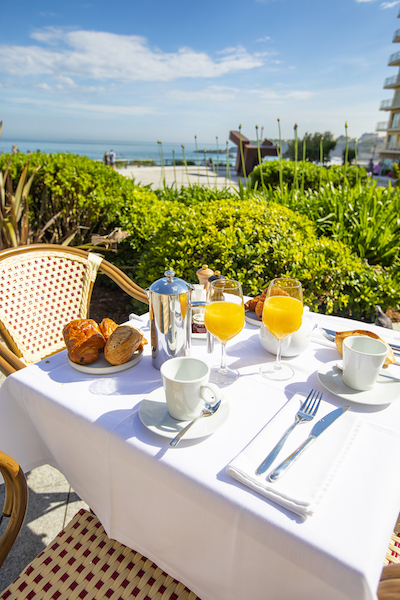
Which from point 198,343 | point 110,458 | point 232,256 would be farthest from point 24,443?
point 232,256

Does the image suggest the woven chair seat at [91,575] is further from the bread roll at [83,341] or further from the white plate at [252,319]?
the white plate at [252,319]

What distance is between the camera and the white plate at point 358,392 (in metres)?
1.08

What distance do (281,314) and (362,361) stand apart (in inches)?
11.1

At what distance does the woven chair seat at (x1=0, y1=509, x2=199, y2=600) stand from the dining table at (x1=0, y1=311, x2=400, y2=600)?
134 mm

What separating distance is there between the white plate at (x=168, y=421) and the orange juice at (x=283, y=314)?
0.33 meters

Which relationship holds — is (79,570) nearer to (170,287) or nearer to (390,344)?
(170,287)

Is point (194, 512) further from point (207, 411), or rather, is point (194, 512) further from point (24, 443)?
point (24, 443)

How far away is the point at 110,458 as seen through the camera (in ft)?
3.20

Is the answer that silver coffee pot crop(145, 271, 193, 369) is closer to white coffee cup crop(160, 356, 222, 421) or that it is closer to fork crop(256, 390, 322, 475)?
white coffee cup crop(160, 356, 222, 421)

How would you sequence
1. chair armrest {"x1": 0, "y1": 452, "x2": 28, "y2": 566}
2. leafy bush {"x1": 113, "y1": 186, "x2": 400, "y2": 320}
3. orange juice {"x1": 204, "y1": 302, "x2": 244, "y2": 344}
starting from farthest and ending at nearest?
leafy bush {"x1": 113, "y1": 186, "x2": 400, "y2": 320}, orange juice {"x1": 204, "y1": 302, "x2": 244, "y2": 344}, chair armrest {"x1": 0, "y1": 452, "x2": 28, "y2": 566}

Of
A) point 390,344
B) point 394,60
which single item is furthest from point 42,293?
point 394,60

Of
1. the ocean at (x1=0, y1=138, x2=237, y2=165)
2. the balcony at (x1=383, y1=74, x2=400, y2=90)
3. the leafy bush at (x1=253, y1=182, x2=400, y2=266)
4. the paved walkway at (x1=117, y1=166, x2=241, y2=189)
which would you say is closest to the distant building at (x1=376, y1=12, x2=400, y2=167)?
the balcony at (x1=383, y1=74, x2=400, y2=90)

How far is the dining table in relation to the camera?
28.3 inches

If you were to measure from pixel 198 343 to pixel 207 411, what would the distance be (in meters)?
0.52
